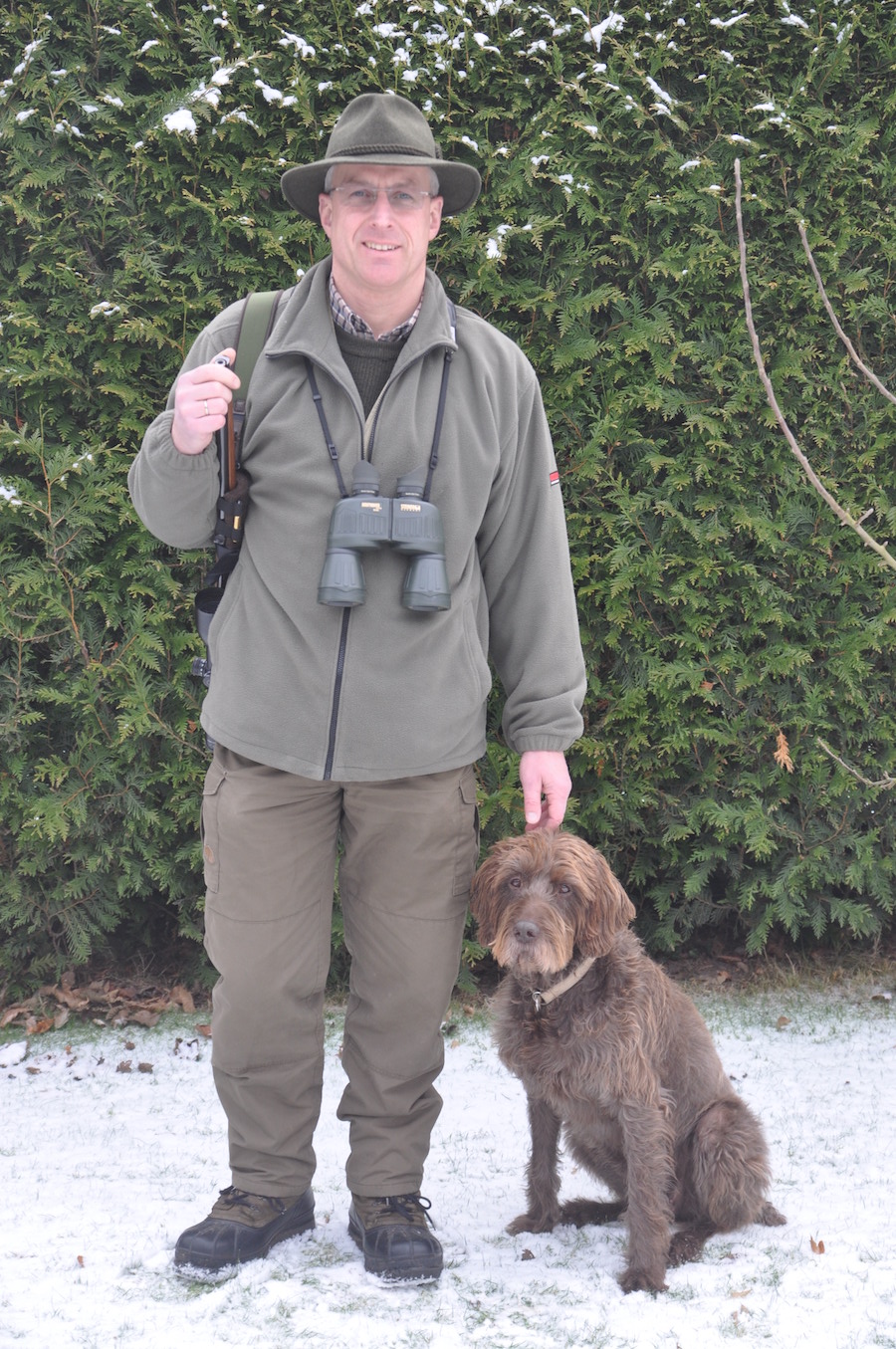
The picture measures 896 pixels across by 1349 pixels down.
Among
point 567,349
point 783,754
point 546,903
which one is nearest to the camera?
point 546,903

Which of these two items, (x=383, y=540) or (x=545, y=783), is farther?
(x=545, y=783)

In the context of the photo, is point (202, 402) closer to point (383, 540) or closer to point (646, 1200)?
point (383, 540)

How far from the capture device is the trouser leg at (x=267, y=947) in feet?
9.86

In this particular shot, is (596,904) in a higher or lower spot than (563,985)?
higher

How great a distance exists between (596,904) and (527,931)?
20 cm

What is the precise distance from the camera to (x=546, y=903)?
2949 millimetres

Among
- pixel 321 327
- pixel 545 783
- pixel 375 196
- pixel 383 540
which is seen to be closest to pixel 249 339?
pixel 321 327

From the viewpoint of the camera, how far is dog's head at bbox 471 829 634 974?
2.92 m

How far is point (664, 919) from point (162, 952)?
7.19ft

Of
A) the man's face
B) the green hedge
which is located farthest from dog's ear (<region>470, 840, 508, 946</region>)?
the green hedge

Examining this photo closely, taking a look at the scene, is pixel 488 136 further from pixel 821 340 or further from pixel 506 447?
Result: pixel 506 447

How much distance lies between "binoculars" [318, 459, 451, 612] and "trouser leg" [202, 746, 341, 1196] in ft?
1.71

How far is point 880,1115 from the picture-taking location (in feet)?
13.5

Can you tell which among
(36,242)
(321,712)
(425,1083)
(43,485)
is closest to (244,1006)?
(425,1083)
